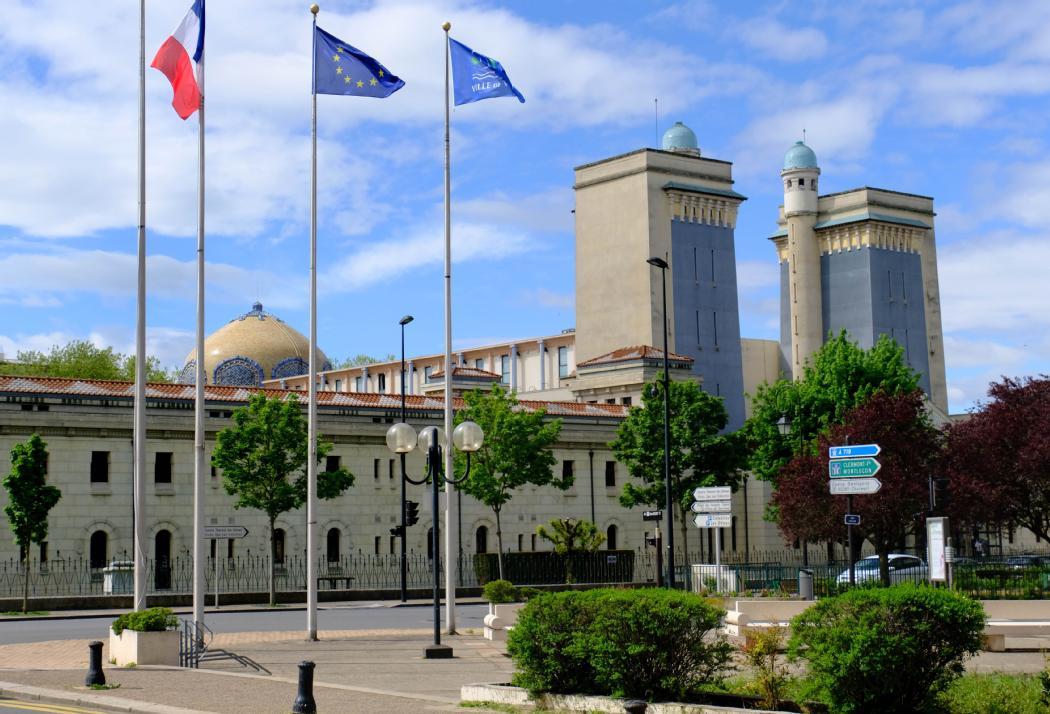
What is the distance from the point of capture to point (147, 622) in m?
23.5

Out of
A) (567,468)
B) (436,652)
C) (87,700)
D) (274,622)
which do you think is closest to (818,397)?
(567,468)

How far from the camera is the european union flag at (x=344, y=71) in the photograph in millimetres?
29203

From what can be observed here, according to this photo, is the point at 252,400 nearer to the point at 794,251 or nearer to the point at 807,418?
the point at 807,418

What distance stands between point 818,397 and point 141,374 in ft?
153

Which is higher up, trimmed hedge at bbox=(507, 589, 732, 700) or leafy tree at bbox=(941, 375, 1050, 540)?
leafy tree at bbox=(941, 375, 1050, 540)

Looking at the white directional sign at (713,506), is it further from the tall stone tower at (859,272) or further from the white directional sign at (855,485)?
the tall stone tower at (859,272)

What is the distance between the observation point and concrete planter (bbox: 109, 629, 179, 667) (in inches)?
922

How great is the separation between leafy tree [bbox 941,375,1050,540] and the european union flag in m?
25.6

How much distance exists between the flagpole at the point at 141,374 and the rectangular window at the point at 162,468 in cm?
2982

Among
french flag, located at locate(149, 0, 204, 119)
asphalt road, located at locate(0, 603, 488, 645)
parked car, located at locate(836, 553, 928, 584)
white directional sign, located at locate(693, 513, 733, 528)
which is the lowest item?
asphalt road, located at locate(0, 603, 488, 645)

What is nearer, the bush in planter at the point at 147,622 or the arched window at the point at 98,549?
the bush in planter at the point at 147,622

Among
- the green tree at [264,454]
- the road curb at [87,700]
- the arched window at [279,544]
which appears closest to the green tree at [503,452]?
the arched window at [279,544]

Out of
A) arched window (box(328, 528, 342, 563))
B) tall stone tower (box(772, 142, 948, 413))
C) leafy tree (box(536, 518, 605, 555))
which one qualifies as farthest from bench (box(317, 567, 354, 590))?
tall stone tower (box(772, 142, 948, 413))

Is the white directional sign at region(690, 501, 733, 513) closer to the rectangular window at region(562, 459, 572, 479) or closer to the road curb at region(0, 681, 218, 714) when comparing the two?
the road curb at region(0, 681, 218, 714)
